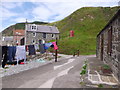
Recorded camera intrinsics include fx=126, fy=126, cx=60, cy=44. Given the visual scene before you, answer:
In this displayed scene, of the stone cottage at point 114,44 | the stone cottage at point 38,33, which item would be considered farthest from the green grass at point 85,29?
the stone cottage at point 114,44

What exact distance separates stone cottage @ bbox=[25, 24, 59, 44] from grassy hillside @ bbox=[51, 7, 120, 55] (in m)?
4.71

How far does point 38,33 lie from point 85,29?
2449 cm

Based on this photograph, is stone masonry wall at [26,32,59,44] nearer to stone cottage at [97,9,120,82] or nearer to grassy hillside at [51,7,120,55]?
grassy hillside at [51,7,120,55]

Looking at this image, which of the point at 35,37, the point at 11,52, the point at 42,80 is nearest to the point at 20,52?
the point at 11,52

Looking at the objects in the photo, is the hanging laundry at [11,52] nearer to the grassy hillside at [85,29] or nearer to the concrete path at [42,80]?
the concrete path at [42,80]

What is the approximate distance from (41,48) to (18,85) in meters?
11.8

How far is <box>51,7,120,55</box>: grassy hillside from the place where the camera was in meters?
37.4

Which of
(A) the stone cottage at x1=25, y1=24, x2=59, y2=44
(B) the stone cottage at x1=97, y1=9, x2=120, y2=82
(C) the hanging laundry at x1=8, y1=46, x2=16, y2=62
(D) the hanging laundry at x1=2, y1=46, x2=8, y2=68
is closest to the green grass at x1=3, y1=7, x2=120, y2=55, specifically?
(A) the stone cottage at x1=25, y1=24, x2=59, y2=44

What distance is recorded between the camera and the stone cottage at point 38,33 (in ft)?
147

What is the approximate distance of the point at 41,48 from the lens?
747 inches

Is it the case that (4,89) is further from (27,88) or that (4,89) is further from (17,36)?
(17,36)

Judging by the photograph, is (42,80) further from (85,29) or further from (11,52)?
(85,29)

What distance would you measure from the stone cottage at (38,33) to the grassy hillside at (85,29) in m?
4.71

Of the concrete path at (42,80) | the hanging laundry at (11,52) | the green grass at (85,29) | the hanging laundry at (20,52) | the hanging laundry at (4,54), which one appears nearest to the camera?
the concrete path at (42,80)
